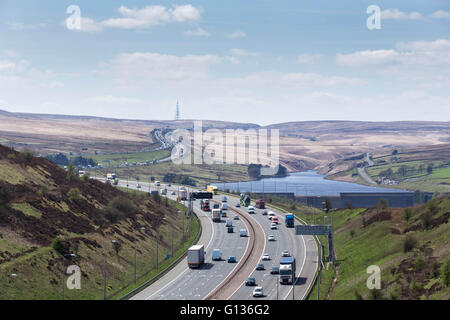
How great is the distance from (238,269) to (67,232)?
1258 inches

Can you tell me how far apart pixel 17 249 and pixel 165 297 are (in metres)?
25.0

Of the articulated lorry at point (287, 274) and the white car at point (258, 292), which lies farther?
the articulated lorry at point (287, 274)

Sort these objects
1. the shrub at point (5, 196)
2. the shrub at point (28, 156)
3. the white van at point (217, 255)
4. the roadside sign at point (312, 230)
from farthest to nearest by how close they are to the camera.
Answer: the shrub at point (28, 156)
the roadside sign at point (312, 230)
the white van at point (217, 255)
the shrub at point (5, 196)

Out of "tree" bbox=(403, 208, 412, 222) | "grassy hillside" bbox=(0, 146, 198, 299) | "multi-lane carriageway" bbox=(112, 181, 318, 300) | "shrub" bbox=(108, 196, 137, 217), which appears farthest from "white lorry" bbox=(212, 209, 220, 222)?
"tree" bbox=(403, 208, 412, 222)

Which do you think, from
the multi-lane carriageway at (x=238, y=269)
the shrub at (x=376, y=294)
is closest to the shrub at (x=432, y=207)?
the multi-lane carriageway at (x=238, y=269)

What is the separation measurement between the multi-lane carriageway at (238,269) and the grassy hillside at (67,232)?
5.85m

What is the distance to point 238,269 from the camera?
104 meters

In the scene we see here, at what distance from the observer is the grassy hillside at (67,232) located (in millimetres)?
A: 85375

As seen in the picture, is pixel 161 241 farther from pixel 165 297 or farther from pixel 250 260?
pixel 165 297

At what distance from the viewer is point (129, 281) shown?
321 ft

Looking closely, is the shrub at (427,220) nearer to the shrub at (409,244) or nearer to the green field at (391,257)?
the green field at (391,257)

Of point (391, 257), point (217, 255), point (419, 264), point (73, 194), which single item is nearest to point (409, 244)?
point (391, 257)
